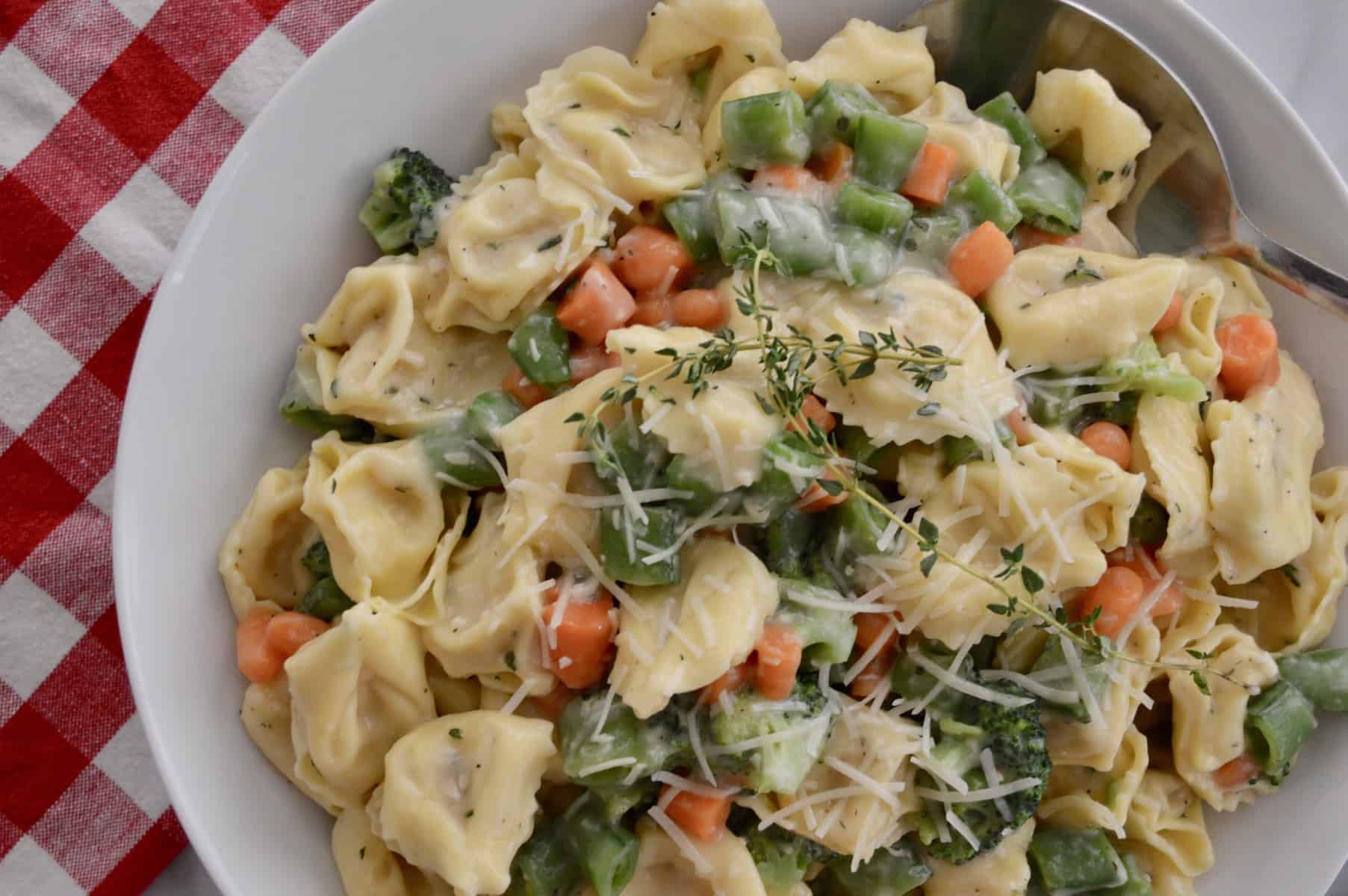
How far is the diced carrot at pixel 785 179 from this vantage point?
3.77 metres

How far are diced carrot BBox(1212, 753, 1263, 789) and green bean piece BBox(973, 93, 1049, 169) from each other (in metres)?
2.19

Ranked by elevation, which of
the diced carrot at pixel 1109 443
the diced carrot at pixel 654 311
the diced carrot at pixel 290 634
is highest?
the diced carrot at pixel 654 311

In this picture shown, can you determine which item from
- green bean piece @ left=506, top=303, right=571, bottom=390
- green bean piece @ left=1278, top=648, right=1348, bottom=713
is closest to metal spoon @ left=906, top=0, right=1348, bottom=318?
green bean piece @ left=1278, top=648, right=1348, bottom=713

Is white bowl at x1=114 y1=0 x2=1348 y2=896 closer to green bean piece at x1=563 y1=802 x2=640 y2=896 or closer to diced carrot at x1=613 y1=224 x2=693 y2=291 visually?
diced carrot at x1=613 y1=224 x2=693 y2=291

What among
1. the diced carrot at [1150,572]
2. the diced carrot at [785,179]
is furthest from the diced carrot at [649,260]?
the diced carrot at [1150,572]

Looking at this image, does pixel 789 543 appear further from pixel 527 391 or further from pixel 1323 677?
pixel 1323 677

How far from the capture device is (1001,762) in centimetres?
358

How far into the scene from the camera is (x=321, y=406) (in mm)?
3920

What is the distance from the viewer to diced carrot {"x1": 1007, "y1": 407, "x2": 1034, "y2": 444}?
146 inches

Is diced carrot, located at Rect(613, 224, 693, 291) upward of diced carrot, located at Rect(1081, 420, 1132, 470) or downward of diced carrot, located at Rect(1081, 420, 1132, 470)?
upward

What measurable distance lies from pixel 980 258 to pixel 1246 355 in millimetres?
1062

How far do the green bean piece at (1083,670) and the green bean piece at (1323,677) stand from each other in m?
0.79

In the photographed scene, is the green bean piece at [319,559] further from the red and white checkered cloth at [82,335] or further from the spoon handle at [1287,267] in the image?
the spoon handle at [1287,267]

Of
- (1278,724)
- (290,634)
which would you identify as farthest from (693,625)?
(1278,724)
